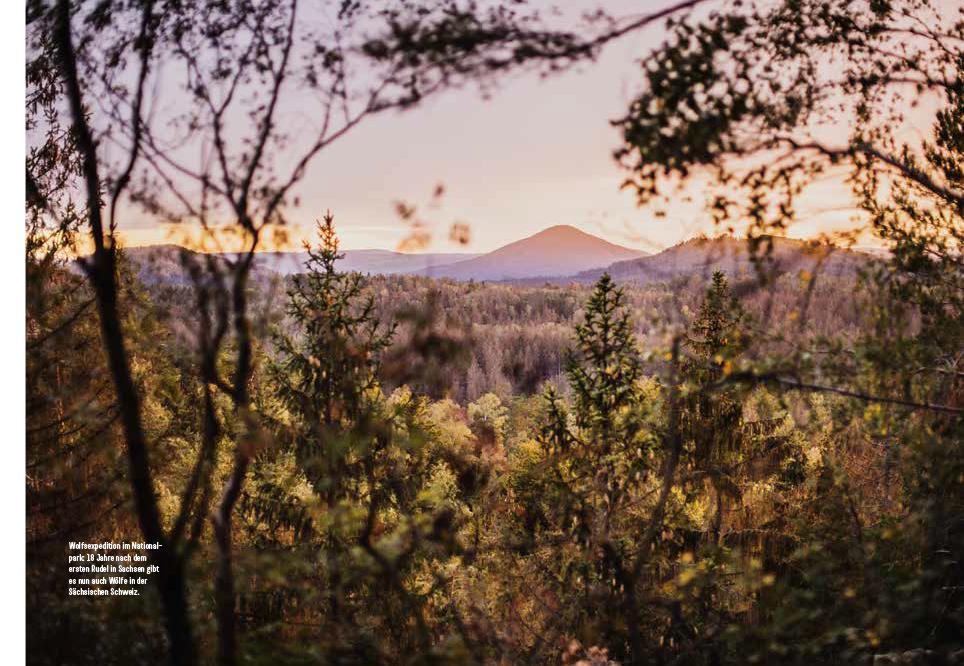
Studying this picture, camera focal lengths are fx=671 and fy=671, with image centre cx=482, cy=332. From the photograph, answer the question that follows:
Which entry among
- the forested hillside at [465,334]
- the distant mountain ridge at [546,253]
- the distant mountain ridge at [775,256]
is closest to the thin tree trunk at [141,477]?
the forested hillside at [465,334]

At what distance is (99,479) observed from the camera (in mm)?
6129

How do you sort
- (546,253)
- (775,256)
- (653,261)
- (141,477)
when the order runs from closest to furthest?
1. (141,477)
2. (775,256)
3. (653,261)
4. (546,253)

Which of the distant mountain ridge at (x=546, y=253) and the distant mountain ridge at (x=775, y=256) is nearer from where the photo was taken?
the distant mountain ridge at (x=775, y=256)

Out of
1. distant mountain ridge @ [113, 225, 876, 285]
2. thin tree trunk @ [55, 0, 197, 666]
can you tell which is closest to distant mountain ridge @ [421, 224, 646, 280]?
distant mountain ridge @ [113, 225, 876, 285]

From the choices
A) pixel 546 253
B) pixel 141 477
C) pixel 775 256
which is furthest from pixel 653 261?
pixel 546 253

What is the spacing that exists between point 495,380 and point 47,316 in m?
78.9

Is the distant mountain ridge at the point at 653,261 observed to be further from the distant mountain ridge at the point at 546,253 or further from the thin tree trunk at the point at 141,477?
the thin tree trunk at the point at 141,477

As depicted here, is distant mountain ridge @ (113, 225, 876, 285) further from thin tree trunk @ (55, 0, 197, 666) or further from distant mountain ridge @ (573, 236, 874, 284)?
thin tree trunk @ (55, 0, 197, 666)

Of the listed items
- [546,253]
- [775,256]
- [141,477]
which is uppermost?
[546,253]

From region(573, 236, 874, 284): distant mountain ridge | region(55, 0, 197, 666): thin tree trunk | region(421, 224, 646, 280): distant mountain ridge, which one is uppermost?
region(421, 224, 646, 280): distant mountain ridge

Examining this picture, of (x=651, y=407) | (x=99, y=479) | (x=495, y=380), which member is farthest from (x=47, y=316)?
(x=495, y=380)

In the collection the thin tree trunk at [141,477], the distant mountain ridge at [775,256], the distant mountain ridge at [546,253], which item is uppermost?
the distant mountain ridge at [546,253]

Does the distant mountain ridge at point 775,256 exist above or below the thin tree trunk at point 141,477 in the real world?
above

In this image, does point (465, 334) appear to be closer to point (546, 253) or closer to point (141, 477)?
point (141, 477)
